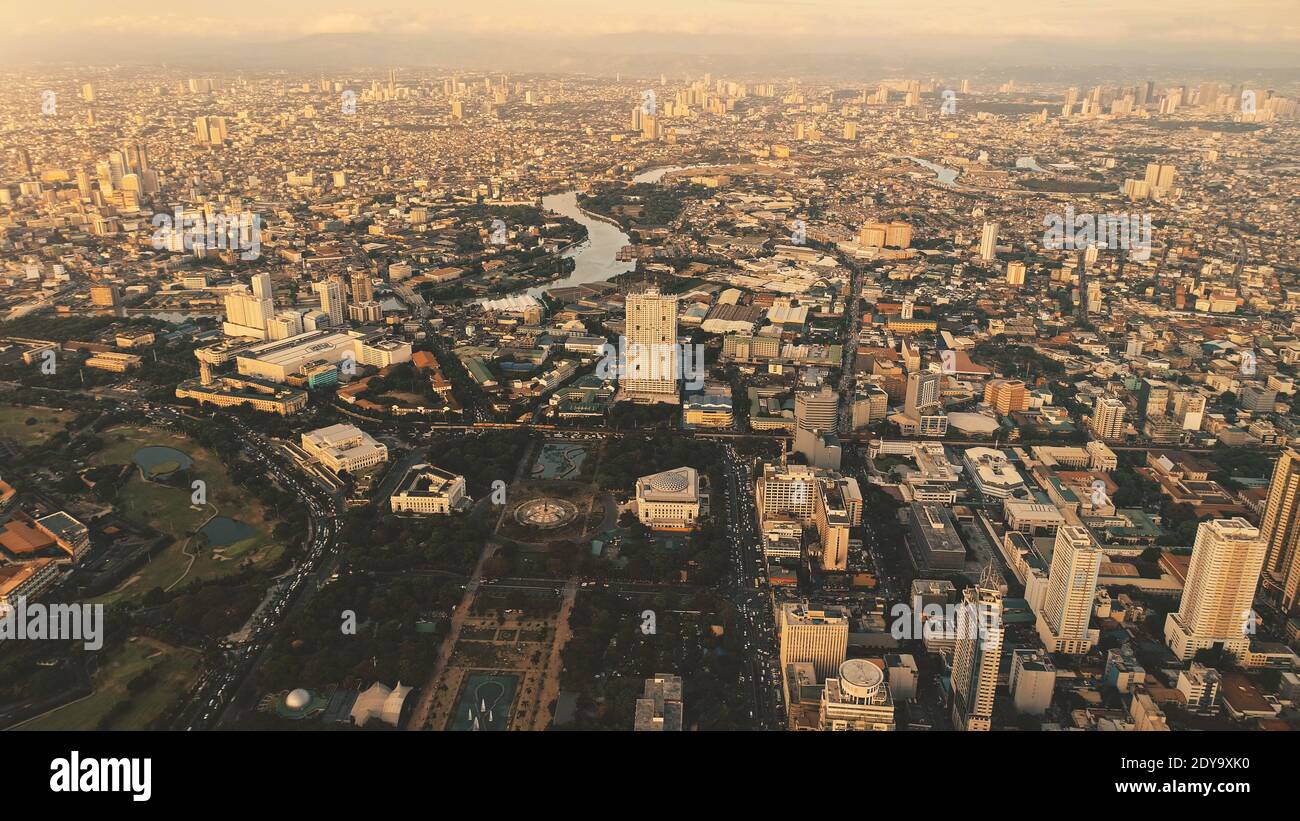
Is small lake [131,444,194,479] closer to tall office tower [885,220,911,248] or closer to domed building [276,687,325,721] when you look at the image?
domed building [276,687,325,721]

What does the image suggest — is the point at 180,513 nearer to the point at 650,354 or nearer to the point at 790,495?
the point at 650,354

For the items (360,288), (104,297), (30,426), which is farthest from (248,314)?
(30,426)

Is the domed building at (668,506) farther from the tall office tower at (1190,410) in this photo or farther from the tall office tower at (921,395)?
the tall office tower at (1190,410)

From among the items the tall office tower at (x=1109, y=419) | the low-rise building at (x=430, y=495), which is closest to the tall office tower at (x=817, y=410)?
the tall office tower at (x=1109, y=419)

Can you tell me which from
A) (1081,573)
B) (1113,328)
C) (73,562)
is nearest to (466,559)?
(73,562)

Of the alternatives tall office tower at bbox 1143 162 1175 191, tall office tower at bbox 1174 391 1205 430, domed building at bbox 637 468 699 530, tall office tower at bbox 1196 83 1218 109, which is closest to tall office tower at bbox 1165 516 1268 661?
domed building at bbox 637 468 699 530
